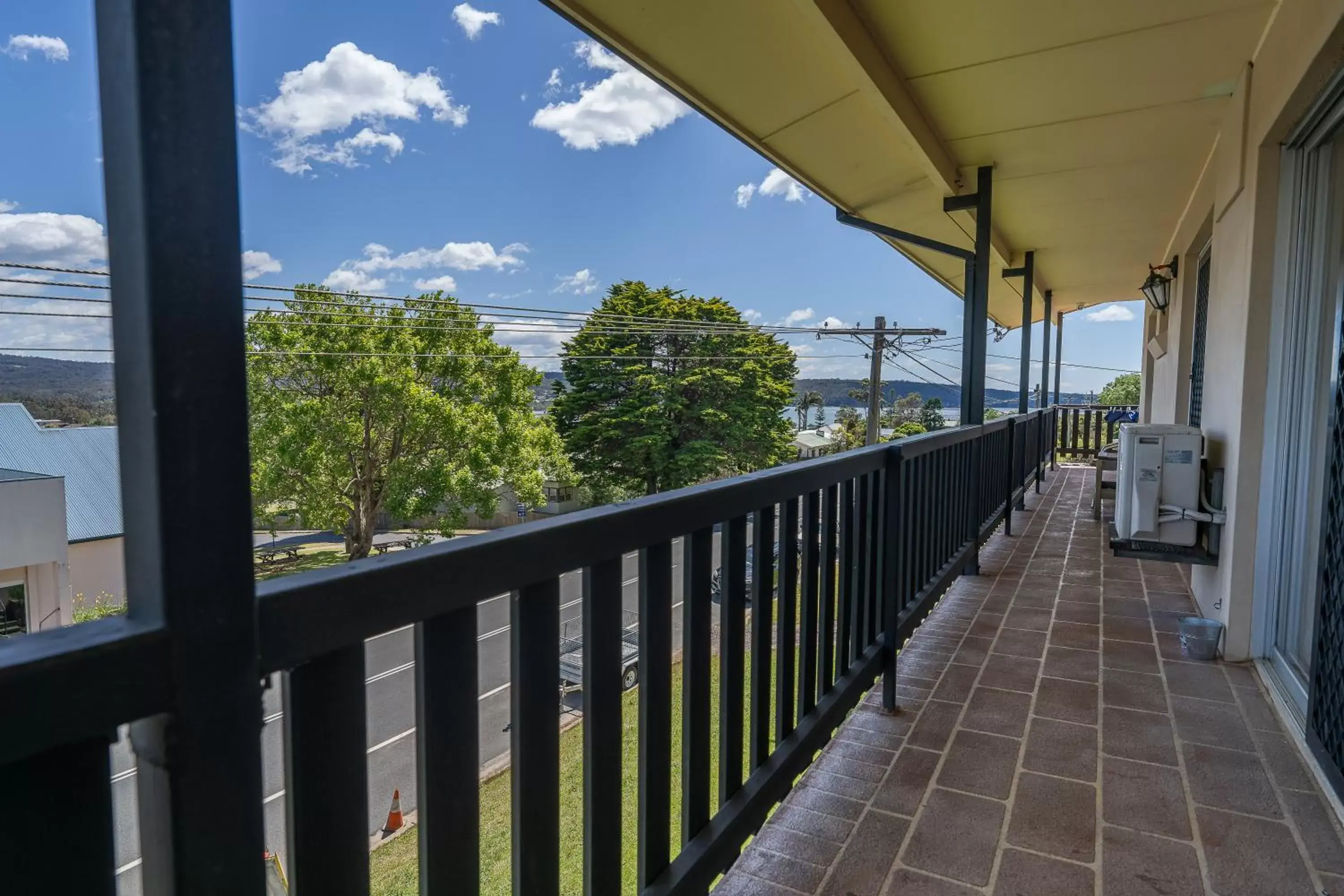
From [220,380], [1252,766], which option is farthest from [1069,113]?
[220,380]

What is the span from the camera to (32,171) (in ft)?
2.09

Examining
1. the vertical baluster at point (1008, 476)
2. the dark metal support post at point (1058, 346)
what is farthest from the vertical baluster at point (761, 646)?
the dark metal support post at point (1058, 346)

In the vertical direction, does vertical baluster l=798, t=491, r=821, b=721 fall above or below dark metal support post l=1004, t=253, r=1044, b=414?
below

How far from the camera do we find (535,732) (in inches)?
38.4

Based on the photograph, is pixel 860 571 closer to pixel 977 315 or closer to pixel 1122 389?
pixel 977 315

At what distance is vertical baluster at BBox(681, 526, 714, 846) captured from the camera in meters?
1.32

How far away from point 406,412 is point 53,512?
1585cm

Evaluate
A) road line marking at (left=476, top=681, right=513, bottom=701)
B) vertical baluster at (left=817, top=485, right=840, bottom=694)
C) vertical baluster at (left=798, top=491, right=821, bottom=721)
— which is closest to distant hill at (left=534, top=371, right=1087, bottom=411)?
road line marking at (left=476, top=681, right=513, bottom=701)

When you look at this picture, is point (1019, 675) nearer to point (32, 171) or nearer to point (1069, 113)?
point (1069, 113)

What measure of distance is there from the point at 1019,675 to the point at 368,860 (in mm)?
2414

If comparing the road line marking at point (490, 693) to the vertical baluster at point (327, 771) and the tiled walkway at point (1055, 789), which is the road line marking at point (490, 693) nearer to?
the vertical baluster at point (327, 771)

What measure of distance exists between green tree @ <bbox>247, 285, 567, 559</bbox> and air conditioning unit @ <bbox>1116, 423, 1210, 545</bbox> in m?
5.21

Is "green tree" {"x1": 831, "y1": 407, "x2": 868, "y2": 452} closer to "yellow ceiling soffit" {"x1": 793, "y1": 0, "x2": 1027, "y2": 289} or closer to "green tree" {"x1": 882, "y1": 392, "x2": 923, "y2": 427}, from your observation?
"green tree" {"x1": 882, "y1": 392, "x2": 923, "y2": 427}

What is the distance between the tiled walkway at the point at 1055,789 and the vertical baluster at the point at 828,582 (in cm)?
27
